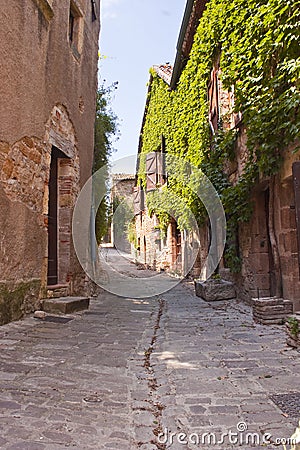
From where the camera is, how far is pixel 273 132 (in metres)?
4.32

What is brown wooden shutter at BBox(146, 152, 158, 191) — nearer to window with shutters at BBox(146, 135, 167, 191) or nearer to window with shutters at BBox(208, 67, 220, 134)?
window with shutters at BBox(146, 135, 167, 191)

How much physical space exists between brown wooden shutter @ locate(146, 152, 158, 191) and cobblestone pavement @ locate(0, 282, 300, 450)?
405 inches

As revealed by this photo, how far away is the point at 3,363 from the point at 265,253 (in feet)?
13.1

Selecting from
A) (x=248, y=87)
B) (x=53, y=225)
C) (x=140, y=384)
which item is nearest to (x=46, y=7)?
(x=248, y=87)

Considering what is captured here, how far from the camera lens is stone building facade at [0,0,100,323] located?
3820 millimetres

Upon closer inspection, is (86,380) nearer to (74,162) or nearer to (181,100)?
(74,162)

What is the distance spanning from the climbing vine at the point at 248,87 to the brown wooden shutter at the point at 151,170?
4.90 meters

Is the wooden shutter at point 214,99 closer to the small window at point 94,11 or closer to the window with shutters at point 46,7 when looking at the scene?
the small window at point 94,11

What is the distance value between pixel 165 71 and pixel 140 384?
12226 millimetres

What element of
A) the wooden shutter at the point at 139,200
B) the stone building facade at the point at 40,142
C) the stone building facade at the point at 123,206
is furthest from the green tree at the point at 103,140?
the stone building facade at the point at 123,206

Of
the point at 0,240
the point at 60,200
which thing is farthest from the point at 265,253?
the point at 0,240

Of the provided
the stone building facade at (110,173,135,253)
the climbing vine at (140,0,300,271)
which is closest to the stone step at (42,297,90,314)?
the climbing vine at (140,0,300,271)

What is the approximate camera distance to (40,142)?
464 centimetres

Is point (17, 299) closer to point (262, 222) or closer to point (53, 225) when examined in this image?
point (53, 225)
